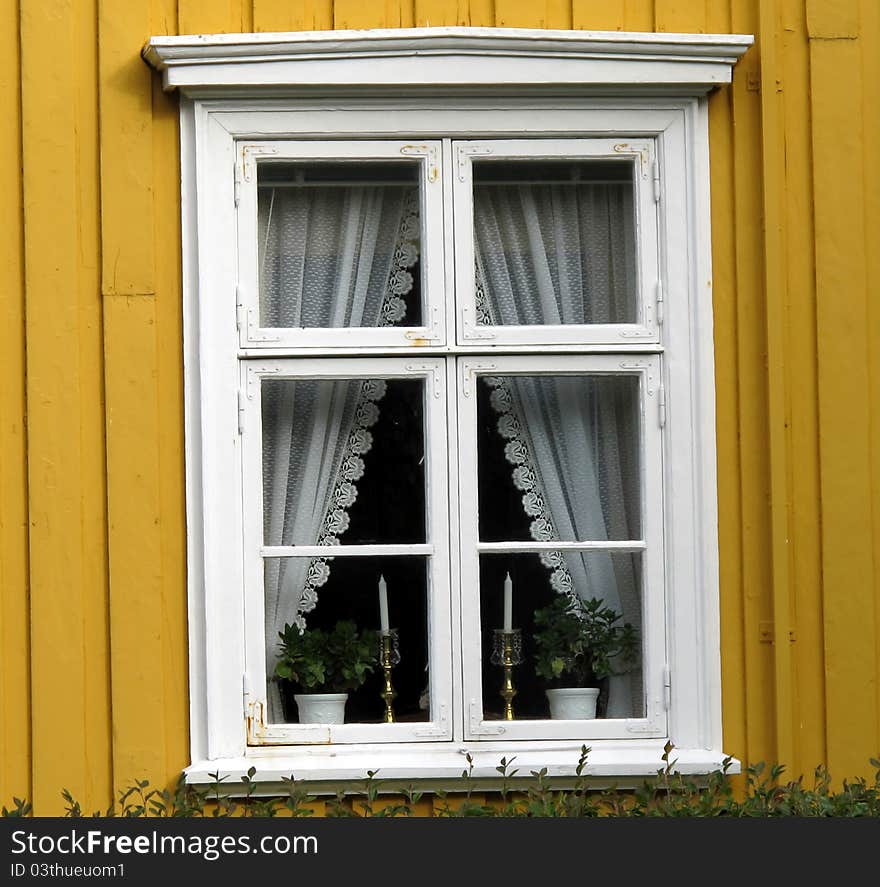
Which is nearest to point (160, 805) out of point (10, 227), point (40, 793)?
point (40, 793)

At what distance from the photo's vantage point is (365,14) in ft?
13.8

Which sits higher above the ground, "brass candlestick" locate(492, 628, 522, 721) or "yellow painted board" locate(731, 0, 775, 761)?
"yellow painted board" locate(731, 0, 775, 761)

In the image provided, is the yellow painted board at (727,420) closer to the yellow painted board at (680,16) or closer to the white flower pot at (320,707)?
the yellow painted board at (680,16)

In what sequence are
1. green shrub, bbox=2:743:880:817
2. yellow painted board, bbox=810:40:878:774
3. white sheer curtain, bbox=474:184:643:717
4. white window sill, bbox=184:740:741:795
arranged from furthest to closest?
white sheer curtain, bbox=474:184:643:717, yellow painted board, bbox=810:40:878:774, white window sill, bbox=184:740:741:795, green shrub, bbox=2:743:880:817

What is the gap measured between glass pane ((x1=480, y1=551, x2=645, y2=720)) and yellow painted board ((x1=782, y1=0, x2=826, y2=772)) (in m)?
0.45

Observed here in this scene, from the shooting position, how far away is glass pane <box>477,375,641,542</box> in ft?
13.9

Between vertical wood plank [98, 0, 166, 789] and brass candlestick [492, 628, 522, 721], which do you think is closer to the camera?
vertical wood plank [98, 0, 166, 789]

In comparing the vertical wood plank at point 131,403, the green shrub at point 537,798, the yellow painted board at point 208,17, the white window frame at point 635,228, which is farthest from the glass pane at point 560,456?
the yellow painted board at point 208,17

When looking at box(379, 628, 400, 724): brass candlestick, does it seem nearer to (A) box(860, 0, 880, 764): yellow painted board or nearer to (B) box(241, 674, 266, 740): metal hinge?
(B) box(241, 674, 266, 740): metal hinge

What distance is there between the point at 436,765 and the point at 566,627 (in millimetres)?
532

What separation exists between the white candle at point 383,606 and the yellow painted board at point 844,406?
1.21 m

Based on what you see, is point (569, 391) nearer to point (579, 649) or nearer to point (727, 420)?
point (727, 420)

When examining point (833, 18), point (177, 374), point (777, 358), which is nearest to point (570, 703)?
point (777, 358)

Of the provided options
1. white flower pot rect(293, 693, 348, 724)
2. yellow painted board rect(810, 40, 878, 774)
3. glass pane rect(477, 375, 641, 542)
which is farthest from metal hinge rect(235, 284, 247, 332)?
yellow painted board rect(810, 40, 878, 774)
